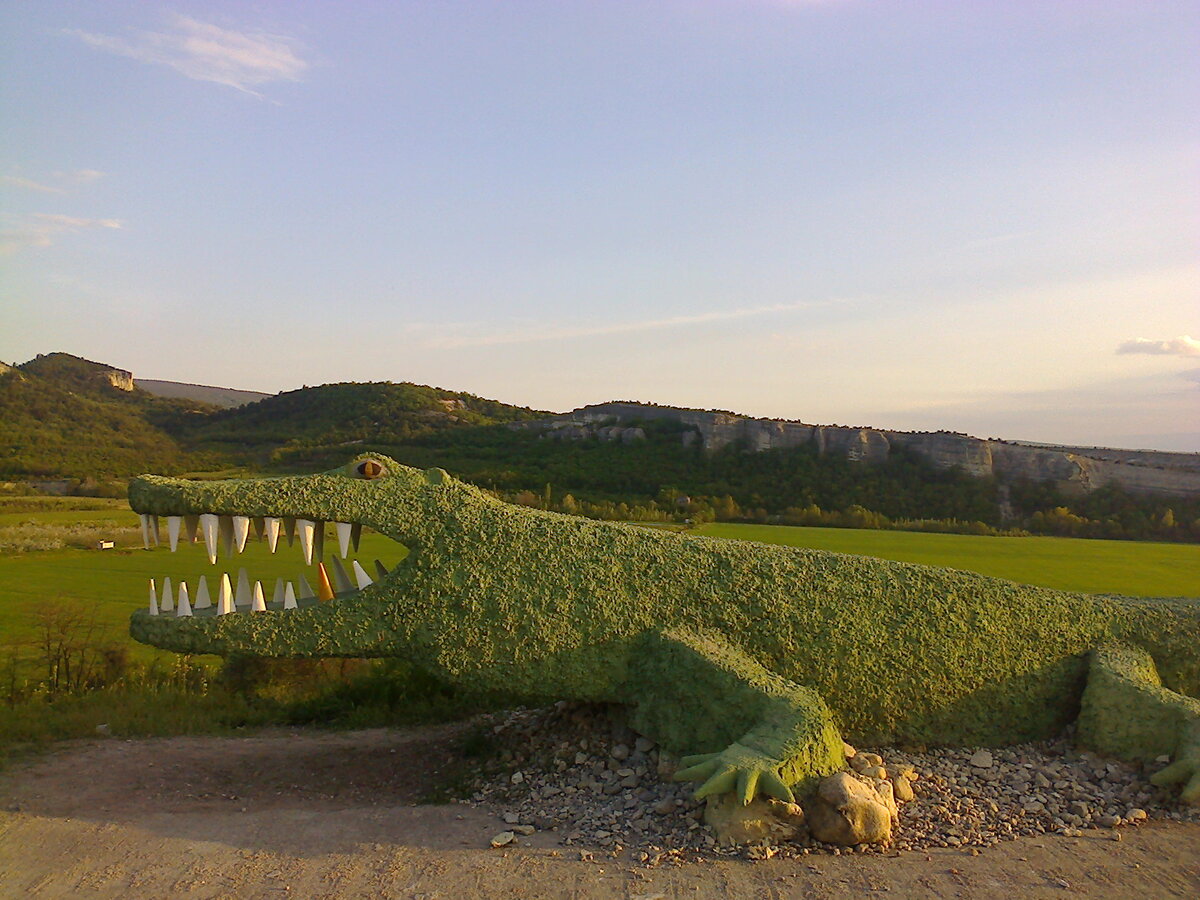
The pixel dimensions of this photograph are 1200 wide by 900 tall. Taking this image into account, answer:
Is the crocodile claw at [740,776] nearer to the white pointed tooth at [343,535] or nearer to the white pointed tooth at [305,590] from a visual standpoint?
the white pointed tooth at [343,535]

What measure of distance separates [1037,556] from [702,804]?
668 inches

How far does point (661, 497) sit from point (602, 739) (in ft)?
79.3

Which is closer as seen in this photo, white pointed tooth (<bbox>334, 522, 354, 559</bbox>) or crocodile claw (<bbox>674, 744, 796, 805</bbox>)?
crocodile claw (<bbox>674, 744, 796, 805</bbox>)

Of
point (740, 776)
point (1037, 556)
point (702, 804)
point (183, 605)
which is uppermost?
point (183, 605)

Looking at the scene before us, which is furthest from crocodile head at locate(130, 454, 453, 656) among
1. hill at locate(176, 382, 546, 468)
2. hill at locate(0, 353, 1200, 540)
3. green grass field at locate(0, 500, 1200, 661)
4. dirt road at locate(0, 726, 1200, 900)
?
hill at locate(176, 382, 546, 468)

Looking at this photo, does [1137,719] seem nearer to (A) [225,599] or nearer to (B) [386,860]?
(B) [386,860]

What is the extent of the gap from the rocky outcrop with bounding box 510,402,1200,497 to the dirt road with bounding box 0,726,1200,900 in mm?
31362

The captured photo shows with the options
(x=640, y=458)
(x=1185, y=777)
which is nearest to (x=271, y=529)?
(x=1185, y=777)

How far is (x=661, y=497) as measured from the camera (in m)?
30.1

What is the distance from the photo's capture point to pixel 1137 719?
580cm

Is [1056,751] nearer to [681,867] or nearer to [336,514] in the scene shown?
[681,867]

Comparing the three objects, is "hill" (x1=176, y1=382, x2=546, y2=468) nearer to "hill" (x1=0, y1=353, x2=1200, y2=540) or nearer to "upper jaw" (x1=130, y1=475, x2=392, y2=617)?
"hill" (x1=0, y1=353, x2=1200, y2=540)

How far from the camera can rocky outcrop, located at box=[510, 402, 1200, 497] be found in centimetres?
3181

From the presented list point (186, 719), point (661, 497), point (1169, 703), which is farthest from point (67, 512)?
point (1169, 703)
